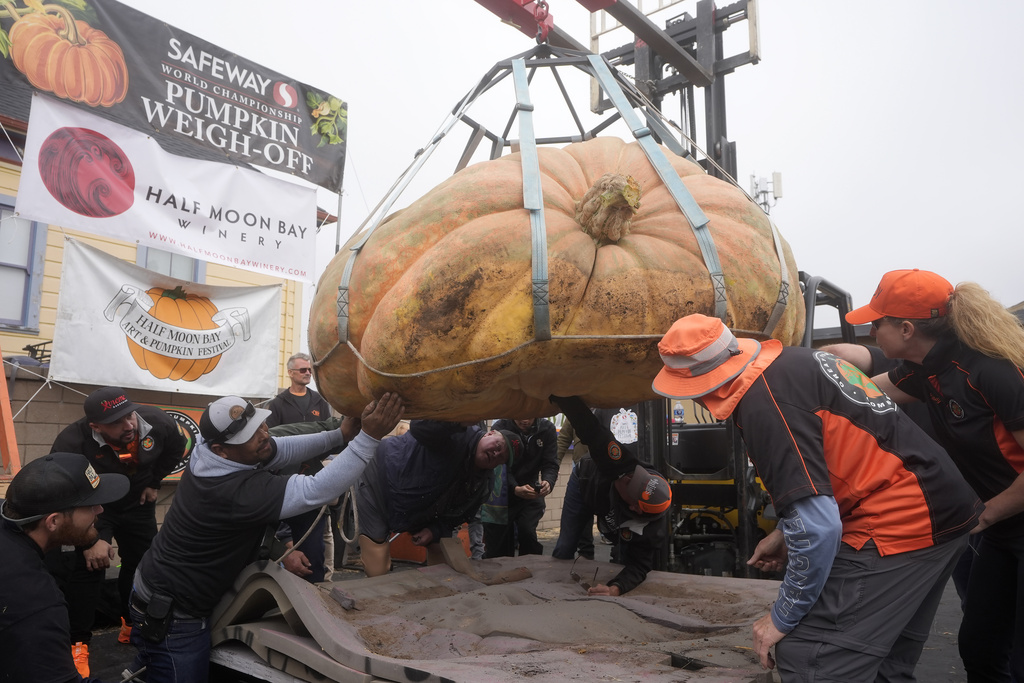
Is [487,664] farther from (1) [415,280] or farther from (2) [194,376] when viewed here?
(2) [194,376]

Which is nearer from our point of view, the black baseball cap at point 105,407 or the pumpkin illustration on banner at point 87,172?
the black baseball cap at point 105,407

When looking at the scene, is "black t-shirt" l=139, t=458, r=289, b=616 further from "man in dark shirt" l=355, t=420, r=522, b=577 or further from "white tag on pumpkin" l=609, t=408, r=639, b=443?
"white tag on pumpkin" l=609, t=408, r=639, b=443

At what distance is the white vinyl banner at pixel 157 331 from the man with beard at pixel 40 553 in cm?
380

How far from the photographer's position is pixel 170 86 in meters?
5.79

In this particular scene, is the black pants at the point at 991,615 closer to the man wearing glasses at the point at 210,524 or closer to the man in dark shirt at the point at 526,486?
the man wearing glasses at the point at 210,524

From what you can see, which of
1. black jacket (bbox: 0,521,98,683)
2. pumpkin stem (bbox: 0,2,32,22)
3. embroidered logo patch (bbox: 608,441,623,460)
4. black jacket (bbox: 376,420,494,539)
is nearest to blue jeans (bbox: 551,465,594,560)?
black jacket (bbox: 376,420,494,539)

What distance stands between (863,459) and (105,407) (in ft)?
12.5

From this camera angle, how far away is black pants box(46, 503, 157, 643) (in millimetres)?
3725

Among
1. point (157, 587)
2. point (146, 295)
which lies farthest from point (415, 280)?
point (146, 295)

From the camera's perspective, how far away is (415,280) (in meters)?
2.12

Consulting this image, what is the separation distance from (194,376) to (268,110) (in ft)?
8.49

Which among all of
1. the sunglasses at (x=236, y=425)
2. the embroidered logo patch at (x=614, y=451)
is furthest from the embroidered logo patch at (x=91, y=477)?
the embroidered logo patch at (x=614, y=451)

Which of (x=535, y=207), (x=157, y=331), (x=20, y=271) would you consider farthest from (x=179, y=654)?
(x=20, y=271)

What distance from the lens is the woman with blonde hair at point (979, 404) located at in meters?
2.21
